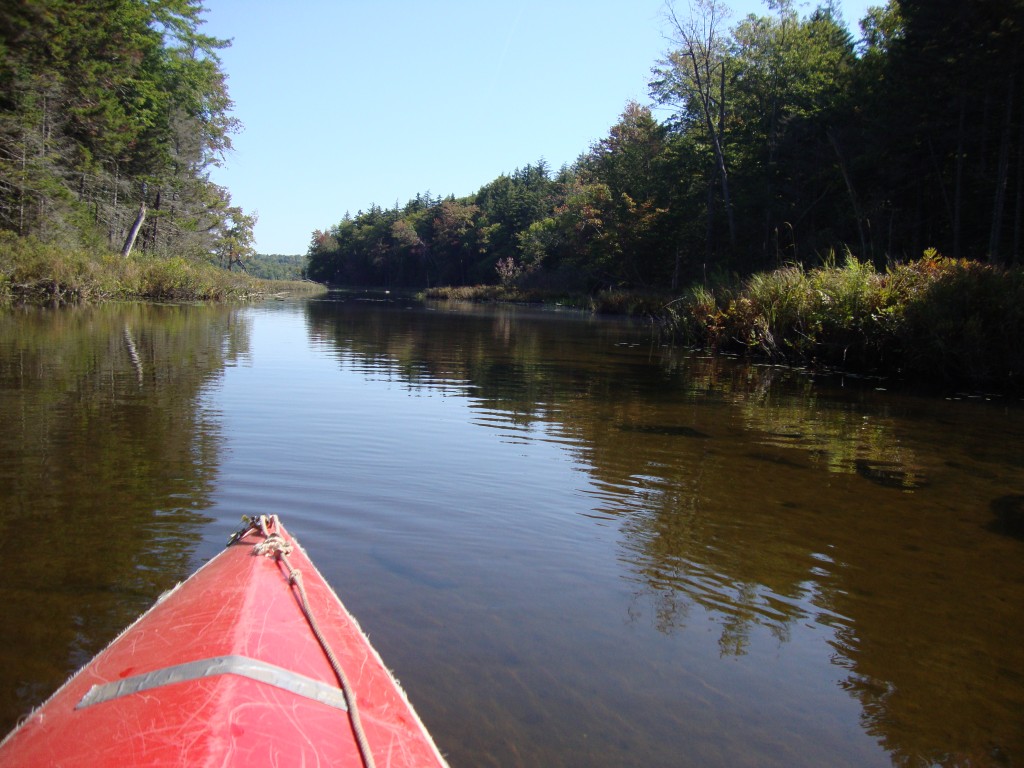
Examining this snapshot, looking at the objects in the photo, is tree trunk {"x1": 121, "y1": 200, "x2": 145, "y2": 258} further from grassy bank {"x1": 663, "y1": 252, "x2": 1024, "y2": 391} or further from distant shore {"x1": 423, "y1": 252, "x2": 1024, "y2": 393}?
grassy bank {"x1": 663, "y1": 252, "x2": 1024, "y2": 391}

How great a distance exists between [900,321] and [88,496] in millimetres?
13476

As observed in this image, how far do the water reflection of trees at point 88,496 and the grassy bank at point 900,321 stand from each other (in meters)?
12.0

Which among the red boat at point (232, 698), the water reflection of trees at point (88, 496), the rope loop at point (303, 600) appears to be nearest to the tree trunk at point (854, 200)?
the water reflection of trees at point (88, 496)

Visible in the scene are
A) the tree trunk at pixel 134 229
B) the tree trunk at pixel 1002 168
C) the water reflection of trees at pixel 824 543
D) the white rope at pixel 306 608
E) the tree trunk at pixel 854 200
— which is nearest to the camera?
the white rope at pixel 306 608

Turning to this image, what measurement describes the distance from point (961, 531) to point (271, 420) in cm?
699

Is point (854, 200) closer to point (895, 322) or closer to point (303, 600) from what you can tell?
point (895, 322)

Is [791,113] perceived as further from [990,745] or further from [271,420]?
[990,745]

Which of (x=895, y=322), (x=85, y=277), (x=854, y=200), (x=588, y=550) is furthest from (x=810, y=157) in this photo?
(x=588, y=550)

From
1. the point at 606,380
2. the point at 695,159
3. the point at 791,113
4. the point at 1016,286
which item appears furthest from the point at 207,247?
the point at 1016,286

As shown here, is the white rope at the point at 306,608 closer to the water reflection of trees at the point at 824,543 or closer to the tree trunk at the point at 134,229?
the water reflection of trees at the point at 824,543

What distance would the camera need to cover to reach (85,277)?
2500 centimetres

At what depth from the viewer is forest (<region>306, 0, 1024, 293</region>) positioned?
2331cm

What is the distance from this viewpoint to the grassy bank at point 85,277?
906 inches

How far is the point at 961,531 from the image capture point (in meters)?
5.40
